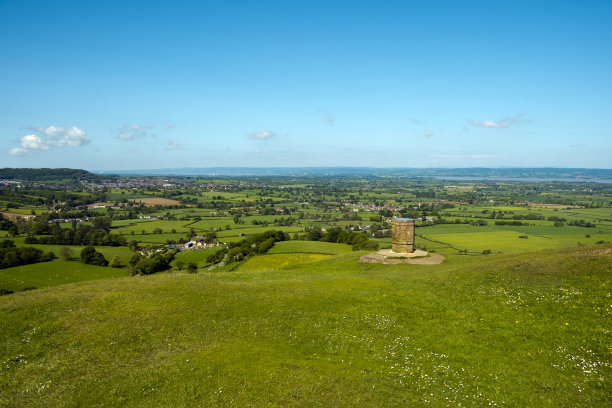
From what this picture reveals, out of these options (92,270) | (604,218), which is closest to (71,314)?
(92,270)

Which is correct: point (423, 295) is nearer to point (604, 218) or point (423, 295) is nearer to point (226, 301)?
point (226, 301)

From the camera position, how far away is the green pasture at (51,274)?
4344 cm

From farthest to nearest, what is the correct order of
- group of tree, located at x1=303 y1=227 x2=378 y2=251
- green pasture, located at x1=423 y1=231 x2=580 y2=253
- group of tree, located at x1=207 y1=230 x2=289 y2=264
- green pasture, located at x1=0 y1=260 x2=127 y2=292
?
green pasture, located at x1=423 y1=231 x2=580 y2=253 → group of tree, located at x1=303 y1=227 x2=378 y2=251 → group of tree, located at x1=207 y1=230 x2=289 y2=264 → green pasture, located at x1=0 y1=260 x2=127 y2=292

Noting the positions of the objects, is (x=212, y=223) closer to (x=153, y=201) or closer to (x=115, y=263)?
(x=115, y=263)

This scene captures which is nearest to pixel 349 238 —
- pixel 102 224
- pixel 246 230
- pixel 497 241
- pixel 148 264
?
pixel 497 241

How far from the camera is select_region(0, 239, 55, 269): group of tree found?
52425 mm

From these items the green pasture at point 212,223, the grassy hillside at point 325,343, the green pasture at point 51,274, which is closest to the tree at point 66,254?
the green pasture at point 51,274

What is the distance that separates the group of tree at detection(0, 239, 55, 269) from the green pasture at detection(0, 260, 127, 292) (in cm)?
144

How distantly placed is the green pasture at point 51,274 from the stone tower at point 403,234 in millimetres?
41282

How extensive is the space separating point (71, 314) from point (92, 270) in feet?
145

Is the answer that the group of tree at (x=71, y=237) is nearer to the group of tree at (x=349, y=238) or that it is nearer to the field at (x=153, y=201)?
the group of tree at (x=349, y=238)

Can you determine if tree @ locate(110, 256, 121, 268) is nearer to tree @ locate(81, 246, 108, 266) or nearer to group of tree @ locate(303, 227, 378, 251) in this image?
tree @ locate(81, 246, 108, 266)

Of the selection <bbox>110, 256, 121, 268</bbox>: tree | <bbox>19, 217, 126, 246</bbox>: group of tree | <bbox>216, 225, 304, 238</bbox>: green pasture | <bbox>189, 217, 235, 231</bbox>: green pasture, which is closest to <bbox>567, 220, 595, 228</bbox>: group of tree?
<bbox>216, 225, 304, 238</bbox>: green pasture

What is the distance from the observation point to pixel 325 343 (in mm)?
16594
